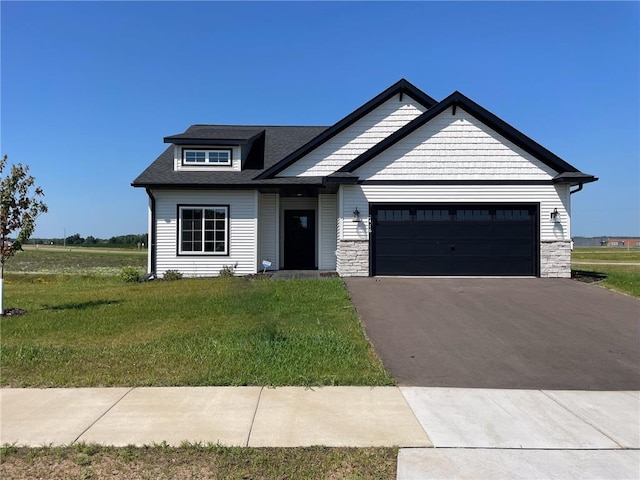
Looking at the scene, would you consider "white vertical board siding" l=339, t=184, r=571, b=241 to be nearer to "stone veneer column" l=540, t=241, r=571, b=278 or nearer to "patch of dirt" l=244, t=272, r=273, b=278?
"stone veneer column" l=540, t=241, r=571, b=278

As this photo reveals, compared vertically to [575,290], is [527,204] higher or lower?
higher

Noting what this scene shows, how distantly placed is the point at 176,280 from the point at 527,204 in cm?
1253

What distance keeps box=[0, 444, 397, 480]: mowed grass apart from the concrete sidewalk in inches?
5.6

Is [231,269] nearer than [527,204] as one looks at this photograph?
No

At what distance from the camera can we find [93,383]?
530 cm

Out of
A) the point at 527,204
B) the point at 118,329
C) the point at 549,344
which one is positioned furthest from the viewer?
the point at 527,204

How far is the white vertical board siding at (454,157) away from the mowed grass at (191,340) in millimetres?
4842

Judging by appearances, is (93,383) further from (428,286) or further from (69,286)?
(69,286)

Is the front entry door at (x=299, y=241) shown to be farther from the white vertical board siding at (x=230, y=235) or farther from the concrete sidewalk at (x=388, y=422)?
the concrete sidewalk at (x=388, y=422)

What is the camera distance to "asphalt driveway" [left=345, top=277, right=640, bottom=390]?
5.81m

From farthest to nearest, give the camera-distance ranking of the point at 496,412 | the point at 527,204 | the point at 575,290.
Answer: the point at 527,204
the point at 575,290
the point at 496,412

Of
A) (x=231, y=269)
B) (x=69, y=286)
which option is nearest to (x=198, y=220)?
(x=231, y=269)

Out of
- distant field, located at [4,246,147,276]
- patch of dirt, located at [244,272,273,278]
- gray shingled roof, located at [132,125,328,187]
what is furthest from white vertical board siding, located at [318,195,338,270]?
distant field, located at [4,246,147,276]

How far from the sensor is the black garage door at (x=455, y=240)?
14312mm
